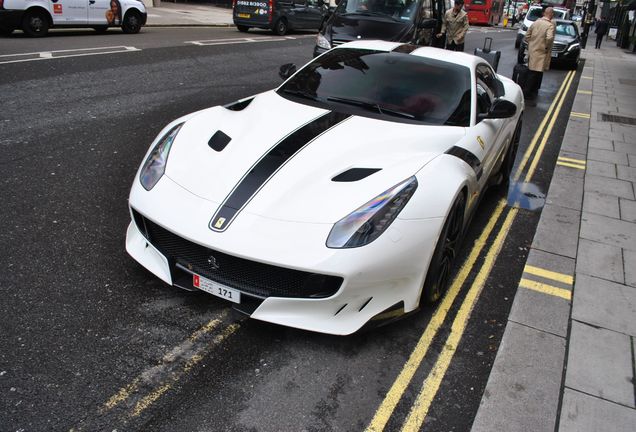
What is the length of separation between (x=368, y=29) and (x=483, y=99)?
6029 millimetres

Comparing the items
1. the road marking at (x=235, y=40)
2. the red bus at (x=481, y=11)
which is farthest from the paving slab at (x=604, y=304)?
the red bus at (x=481, y=11)

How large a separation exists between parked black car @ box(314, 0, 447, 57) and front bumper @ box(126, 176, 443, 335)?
747 centimetres

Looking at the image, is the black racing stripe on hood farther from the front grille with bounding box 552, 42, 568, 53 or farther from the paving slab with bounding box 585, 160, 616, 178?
the front grille with bounding box 552, 42, 568, 53

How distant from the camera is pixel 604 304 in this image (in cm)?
370

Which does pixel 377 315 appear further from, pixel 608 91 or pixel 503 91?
pixel 608 91

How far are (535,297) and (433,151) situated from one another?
1262 mm

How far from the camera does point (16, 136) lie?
592 cm

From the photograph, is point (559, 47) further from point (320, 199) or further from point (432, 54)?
point (320, 199)

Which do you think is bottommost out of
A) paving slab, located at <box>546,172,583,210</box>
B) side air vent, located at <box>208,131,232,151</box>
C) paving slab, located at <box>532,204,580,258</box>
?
paving slab, located at <box>532,204,580,258</box>

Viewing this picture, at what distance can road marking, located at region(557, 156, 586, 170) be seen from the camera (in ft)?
23.3

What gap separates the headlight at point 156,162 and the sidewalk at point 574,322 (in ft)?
7.49

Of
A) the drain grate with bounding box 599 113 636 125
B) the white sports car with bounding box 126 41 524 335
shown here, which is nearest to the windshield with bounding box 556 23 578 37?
the drain grate with bounding box 599 113 636 125

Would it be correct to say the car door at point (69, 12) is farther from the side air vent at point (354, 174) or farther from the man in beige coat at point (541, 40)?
the side air vent at point (354, 174)

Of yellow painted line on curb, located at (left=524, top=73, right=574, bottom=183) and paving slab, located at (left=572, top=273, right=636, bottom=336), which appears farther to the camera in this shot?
yellow painted line on curb, located at (left=524, top=73, right=574, bottom=183)
